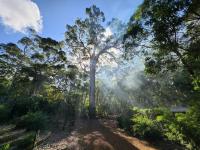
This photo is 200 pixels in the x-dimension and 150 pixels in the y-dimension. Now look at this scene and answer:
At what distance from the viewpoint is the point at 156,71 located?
8773mm

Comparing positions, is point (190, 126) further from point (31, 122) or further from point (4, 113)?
point (4, 113)

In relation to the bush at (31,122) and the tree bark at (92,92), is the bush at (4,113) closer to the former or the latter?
the bush at (31,122)

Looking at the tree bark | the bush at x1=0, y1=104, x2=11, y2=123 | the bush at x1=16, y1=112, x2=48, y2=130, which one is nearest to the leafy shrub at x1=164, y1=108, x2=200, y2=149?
the bush at x1=16, y1=112, x2=48, y2=130

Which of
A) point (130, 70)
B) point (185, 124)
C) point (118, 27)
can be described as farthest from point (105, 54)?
point (185, 124)

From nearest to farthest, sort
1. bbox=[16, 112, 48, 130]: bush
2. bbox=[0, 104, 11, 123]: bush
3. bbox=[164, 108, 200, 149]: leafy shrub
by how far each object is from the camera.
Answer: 1. bbox=[164, 108, 200, 149]: leafy shrub
2. bbox=[16, 112, 48, 130]: bush
3. bbox=[0, 104, 11, 123]: bush

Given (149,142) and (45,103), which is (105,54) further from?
(149,142)

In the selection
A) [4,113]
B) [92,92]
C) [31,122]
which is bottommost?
[31,122]

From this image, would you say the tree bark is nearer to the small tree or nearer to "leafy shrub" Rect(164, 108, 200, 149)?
the small tree

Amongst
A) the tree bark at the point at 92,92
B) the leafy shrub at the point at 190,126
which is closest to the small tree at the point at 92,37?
the tree bark at the point at 92,92

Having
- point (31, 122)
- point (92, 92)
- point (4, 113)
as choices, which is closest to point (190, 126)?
point (31, 122)

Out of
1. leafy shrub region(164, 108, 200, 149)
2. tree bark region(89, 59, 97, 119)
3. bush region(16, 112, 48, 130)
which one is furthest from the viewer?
tree bark region(89, 59, 97, 119)

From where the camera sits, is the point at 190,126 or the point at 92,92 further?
the point at 92,92

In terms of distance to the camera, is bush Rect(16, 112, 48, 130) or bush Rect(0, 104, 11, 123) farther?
bush Rect(0, 104, 11, 123)

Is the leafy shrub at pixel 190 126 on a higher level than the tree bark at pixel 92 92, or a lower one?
lower
